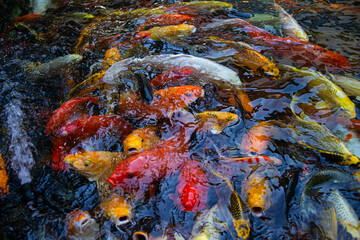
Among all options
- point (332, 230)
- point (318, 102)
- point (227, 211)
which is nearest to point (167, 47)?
point (318, 102)

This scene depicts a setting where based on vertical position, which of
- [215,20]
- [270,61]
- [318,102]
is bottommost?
[318,102]

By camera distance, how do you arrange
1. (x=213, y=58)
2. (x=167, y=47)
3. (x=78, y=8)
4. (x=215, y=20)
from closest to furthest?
(x=213, y=58), (x=167, y=47), (x=215, y=20), (x=78, y=8)

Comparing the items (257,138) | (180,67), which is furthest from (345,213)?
(180,67)

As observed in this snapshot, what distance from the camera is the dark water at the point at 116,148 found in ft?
6.14

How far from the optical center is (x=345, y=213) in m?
1.76

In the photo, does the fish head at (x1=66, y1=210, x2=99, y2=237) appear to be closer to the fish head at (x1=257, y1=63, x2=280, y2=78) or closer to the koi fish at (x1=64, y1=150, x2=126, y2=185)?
the koi fish at (x1=64, y1=150, x2=126, y2=185)

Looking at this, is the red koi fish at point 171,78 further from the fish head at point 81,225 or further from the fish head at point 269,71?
the fish head at point 81,225

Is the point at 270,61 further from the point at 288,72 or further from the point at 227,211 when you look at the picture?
the point at 227,211

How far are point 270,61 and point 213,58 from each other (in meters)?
0.84

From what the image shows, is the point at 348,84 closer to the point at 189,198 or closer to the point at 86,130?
the point at 189,198

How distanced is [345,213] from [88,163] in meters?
2.15

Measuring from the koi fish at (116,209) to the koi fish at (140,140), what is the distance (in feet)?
1.49

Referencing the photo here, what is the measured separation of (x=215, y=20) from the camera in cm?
470

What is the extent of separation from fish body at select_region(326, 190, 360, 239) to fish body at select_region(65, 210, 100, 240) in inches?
73.4
